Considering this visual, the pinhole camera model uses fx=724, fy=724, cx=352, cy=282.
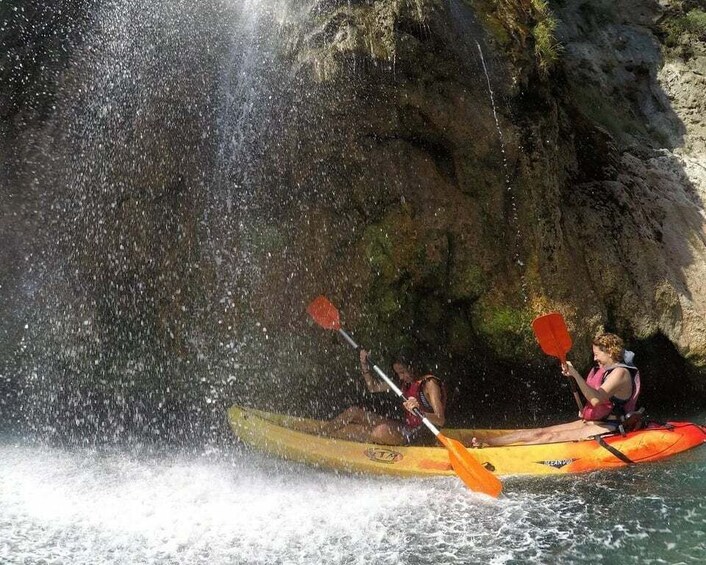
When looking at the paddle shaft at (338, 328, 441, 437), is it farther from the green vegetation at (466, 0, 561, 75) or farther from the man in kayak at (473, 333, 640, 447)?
the green vegetation at (466, 0, 561, 75)

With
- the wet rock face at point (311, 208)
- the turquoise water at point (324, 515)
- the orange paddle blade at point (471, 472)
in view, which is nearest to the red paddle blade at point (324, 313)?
the wet rock face at point (311, 208)

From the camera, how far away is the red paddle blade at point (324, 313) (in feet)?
23.2

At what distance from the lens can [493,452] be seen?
6.33 m

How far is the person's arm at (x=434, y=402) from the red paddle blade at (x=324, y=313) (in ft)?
3.40

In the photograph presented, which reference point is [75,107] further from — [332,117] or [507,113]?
[507,113]

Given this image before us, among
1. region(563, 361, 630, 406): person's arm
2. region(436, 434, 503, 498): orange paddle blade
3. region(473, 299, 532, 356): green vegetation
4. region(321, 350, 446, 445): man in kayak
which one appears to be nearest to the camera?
region(436, 434, 503, 498): orange paddle blade

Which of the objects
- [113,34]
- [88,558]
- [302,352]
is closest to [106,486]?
[88,558]

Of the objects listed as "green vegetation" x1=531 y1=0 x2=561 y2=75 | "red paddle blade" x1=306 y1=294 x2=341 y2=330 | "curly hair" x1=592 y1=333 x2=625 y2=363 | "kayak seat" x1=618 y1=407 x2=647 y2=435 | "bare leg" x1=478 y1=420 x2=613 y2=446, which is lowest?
"kayak seat" x1=618 y1=407 x2=647 y2=435

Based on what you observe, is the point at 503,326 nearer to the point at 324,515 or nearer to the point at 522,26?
the point at 324,515

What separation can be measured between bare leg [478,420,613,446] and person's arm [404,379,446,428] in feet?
1.80

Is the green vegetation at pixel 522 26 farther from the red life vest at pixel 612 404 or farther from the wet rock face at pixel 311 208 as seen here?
the red life vest at pixel 612 404

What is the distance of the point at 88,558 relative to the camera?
15.3 feet

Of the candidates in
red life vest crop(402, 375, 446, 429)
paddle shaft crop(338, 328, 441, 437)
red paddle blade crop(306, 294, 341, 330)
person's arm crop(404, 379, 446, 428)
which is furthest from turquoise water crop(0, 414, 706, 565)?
red paddle blade crop(306, 294, 341, 330)

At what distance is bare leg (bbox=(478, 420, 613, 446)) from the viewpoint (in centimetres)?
675
